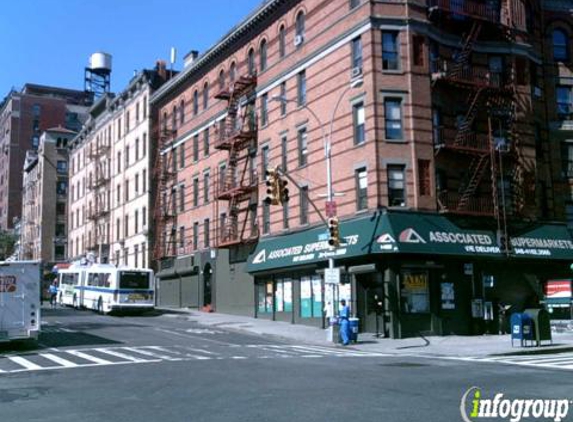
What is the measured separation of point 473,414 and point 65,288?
4742cm

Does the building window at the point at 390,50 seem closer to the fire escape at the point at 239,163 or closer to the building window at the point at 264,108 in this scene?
the building window at the point at 264,108

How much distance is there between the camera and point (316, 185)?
34938mm

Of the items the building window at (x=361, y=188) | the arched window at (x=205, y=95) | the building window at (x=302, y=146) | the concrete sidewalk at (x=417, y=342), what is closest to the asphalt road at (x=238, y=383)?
the concrete sidewalk at (x=417, y=342)

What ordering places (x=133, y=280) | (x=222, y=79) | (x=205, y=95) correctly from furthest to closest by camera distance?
(x=205, y=95) < (x=222, y=79) < (x=133, y=280)

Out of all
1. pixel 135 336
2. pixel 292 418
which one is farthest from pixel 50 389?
pixel 135 336

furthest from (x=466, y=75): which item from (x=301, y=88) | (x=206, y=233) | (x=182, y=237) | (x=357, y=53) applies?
(x=182, y=237)

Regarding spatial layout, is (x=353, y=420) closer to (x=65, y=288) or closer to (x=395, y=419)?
(x=395, y=419)

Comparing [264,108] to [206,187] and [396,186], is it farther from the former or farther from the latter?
[396,186]

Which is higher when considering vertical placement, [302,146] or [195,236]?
[302,146]

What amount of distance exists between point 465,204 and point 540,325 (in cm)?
888

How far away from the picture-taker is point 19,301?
22.9m

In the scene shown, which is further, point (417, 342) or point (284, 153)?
point (284, 153)

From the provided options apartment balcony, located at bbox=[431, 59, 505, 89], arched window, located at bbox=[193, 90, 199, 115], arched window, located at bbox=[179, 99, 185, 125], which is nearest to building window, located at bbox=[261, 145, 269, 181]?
arched window, located at bbox=[193, 90, 199, 115]

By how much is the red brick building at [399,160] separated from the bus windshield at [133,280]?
5.38 meters
